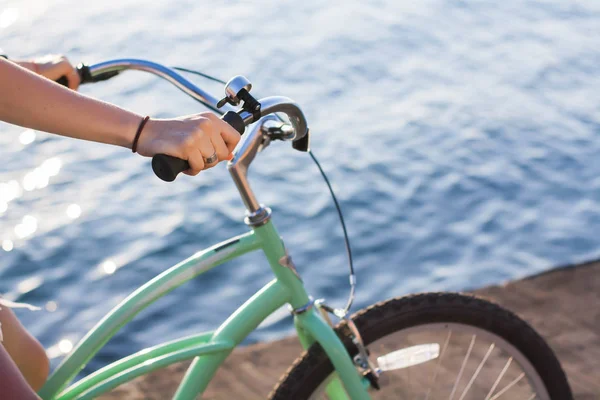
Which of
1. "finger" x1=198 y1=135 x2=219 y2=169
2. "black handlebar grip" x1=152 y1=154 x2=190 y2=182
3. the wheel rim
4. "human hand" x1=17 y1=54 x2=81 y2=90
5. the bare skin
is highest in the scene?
"human hand" x1=17 y1=54 x2=81 y2=90

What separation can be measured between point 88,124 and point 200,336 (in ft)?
1.86

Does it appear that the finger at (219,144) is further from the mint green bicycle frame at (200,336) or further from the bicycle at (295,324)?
the mint green bicycle frame at (200,336)

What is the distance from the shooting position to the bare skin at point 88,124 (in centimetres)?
111

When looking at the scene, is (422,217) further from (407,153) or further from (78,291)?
(78,291)

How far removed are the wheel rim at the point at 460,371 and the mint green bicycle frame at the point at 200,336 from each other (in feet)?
0.44

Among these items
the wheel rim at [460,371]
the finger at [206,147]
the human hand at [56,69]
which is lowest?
the wheel rim at [460,371]

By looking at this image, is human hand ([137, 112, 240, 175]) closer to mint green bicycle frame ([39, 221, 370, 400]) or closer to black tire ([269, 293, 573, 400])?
mint green bicycle frame ([39, 221, 370, 400])

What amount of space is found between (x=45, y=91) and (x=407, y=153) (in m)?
3.75

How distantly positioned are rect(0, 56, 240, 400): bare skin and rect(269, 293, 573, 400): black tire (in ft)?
1.81

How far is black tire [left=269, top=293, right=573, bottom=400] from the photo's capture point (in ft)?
5.14

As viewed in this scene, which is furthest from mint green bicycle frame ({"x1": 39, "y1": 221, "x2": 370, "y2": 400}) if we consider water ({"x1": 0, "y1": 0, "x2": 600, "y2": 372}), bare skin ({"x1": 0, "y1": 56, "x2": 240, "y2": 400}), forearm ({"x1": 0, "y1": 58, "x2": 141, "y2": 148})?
water ({"x1": 0, "y1": 0, "x2": 600, "y2": 372})

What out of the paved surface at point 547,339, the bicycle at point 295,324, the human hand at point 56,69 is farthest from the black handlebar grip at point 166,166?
the paved surface at point 547,339

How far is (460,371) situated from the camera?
2.00 meters

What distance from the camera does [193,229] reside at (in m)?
4.09
